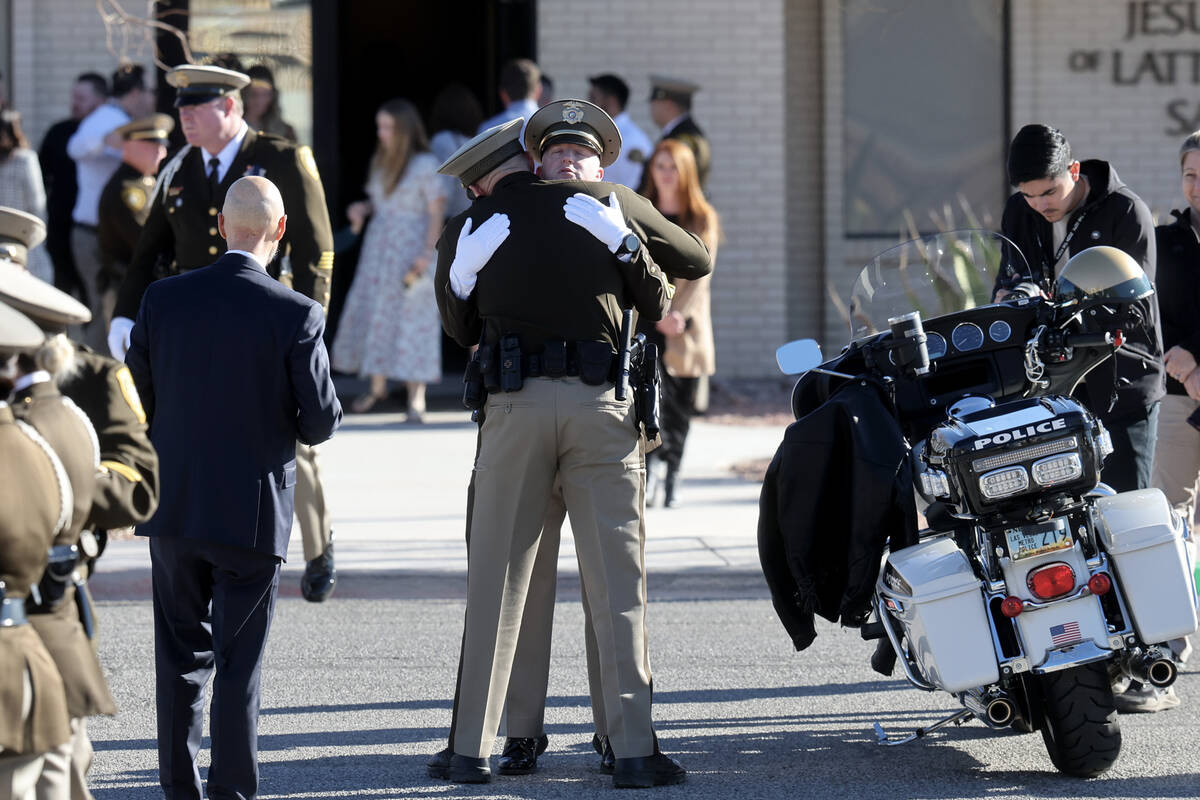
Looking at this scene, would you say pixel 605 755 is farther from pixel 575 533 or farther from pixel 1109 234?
pixel 1109 234

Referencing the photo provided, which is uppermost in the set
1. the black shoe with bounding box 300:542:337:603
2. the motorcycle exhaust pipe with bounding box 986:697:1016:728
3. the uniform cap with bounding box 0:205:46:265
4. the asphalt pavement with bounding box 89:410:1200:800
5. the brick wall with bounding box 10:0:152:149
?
the brick wall with bounding box 10:0:152:149

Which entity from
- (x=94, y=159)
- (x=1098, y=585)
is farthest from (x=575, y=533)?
(x=94, y=159)

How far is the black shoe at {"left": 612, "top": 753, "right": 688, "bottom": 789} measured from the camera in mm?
5207

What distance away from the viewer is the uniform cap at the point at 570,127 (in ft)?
17.3

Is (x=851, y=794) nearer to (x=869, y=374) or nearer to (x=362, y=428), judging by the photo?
(x=869, y=374)

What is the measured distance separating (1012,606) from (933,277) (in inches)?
46.7

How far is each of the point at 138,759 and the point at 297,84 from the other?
871cm

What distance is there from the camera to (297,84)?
13492 mm

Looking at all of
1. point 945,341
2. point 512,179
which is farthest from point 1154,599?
point 512,179

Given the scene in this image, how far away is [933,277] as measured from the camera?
5.73m

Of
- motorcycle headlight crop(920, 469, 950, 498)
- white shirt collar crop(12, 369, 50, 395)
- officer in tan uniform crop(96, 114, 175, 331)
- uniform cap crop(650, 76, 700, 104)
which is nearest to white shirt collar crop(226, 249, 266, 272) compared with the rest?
white shirt collar crop(12, 369, 50, 395)

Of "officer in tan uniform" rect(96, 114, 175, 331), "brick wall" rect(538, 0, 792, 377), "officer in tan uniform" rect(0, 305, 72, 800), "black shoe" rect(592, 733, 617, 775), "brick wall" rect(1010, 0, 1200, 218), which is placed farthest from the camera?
"brick wall" rect(1010, 0, 1200, 218)

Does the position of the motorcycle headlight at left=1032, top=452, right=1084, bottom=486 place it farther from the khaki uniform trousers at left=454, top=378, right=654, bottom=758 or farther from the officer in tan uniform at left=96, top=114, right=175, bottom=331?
the officer in tan uniform at left=96, top=114, right=175, bottom=331

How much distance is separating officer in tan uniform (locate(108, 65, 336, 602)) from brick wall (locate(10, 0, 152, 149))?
5.87 metres
